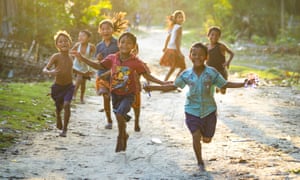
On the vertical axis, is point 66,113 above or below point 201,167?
above

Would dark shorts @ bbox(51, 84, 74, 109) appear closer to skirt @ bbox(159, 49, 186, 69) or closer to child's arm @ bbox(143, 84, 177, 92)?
child's arm @ bbox(143, 84, 177, 92)

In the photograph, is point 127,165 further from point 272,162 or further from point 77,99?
point 77,99

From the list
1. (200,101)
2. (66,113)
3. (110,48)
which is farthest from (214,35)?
(200,101)

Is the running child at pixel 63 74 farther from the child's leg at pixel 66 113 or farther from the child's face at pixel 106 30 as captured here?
the child's face at pixel 106 30

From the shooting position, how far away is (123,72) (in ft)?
21.7

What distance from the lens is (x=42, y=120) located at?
8570 millimetres

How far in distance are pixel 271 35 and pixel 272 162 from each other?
24.2 meters

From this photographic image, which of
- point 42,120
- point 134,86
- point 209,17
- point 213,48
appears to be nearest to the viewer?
point 134,86

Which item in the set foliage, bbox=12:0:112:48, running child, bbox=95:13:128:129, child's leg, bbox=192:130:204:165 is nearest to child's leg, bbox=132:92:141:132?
running child, bbox=95:13:128:129

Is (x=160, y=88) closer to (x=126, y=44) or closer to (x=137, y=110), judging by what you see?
(x=126, y=44)

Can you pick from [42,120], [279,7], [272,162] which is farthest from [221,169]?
[279,7]

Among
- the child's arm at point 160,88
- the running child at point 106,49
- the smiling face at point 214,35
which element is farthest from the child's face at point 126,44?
the smiling face at point 214,35

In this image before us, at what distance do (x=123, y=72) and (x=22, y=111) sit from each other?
116 inches

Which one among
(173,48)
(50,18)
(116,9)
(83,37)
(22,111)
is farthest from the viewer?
(116,9)
